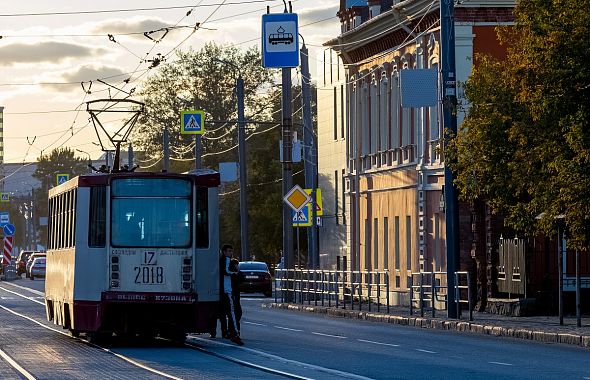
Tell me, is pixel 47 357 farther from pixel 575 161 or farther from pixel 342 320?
pixel 342 320

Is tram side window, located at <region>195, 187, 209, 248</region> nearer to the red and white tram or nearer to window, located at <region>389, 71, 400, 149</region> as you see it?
the red and white tram

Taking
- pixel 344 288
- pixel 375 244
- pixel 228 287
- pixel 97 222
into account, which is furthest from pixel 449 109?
pixel 375 244

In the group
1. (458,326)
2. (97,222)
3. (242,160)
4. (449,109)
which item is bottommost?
(458,326)

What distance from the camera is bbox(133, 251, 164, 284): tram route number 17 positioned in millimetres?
29641

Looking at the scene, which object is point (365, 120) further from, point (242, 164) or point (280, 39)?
point (280, 39)

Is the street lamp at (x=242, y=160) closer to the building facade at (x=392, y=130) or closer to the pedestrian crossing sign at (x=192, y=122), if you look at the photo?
the pedestrian crossing sign at (x=192, y=122)

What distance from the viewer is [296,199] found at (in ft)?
167

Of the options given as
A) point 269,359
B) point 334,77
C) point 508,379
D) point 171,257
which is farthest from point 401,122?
point 508,379

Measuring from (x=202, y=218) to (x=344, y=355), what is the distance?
481 cm

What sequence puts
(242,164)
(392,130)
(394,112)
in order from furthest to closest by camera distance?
(242,164) < (392,130) < (394,112)

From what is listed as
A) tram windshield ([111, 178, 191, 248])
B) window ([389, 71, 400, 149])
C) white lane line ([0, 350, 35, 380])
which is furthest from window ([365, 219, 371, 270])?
white lane line ([0, 350, 35, 380])

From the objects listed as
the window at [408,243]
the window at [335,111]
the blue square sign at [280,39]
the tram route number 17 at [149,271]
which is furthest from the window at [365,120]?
the tram route number 17 at [149,271]

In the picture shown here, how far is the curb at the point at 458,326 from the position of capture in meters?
31.5

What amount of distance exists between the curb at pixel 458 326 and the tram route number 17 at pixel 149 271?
7341 mm
